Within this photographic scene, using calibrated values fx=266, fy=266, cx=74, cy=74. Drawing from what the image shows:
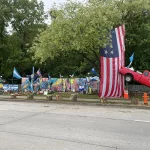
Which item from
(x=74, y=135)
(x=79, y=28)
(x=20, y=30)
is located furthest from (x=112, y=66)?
(x=20, y=30)

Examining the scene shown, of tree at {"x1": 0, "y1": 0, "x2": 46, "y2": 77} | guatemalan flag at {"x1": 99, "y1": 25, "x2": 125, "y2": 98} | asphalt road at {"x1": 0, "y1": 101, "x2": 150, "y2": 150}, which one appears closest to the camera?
asphalt road at {"x1": 0, "y1": 101, "x2": 150, "y2": 150}

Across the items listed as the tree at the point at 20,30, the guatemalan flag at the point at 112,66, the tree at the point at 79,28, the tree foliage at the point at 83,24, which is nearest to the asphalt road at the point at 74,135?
the guatemalan flag at the point at 112,66

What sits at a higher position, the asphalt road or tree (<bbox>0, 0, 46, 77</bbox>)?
tree (<bbox>0, 0, 46, 77</bbox>)

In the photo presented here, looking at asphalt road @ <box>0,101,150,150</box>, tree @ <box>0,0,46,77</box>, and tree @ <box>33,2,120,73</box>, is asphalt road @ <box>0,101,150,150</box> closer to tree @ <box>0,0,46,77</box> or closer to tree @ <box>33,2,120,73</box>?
tree @ <box>33,2,120,73</box>

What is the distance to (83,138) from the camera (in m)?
7.55

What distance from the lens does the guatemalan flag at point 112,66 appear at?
20031 mm

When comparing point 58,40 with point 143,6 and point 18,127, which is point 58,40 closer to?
point 143,6

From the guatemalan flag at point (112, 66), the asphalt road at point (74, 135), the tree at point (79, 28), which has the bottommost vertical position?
the asphalt road at point (74, 135)

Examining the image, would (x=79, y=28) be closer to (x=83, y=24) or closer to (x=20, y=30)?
(x=83, y=24)

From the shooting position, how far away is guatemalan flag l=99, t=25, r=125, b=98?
65.7 ft

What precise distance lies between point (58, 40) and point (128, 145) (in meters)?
14.4

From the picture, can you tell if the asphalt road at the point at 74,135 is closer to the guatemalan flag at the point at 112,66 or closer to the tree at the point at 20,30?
the guatemalan flag at the point at 112,66

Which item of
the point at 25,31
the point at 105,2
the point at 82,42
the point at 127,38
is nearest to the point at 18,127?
the point at 82,42

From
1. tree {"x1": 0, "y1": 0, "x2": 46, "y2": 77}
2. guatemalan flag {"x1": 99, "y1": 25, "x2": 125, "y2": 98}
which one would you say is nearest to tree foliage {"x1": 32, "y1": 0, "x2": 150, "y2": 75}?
guatemalan flag {"x1": 99, "y1": 25, "x2": 125, "y2": 98}
